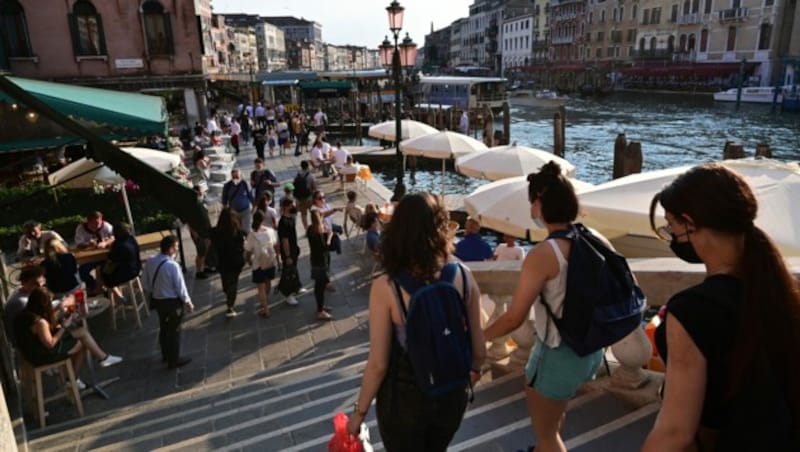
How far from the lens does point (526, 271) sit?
2143 mm

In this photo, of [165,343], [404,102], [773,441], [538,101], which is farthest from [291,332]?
[538,101]

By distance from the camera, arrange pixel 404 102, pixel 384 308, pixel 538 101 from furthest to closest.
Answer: pixel 538 101 → pixel 404 102 → pixel 384 308

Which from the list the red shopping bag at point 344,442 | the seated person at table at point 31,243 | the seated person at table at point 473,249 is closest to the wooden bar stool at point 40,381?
the seated person at table at point 31,243

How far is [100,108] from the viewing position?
6.32 m

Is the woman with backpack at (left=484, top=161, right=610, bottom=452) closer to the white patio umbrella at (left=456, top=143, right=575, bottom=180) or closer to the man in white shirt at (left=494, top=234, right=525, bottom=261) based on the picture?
the man in white shirt at (left=494, top=234, right=525, bottom=261)

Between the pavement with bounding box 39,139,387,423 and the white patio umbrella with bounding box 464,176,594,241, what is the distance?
210 centimetres

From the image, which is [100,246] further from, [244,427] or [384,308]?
[384,308]

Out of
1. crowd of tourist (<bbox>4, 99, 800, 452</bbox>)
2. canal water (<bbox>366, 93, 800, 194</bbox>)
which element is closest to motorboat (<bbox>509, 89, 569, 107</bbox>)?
canal water (<bbox>366, 93, 800, 194</bbox>)

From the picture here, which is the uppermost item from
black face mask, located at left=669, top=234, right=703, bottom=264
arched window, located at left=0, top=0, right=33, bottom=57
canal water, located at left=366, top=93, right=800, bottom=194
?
arched window, located at left=0, top=0, right=33, bottom=57

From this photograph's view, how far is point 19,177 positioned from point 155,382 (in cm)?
1069

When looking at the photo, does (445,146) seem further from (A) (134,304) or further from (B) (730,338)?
(B) (730,338)

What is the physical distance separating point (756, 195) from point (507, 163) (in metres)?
5.26

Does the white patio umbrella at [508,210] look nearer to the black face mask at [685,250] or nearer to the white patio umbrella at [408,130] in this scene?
the black face mask at [685,250]

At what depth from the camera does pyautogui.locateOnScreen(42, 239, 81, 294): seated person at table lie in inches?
235
